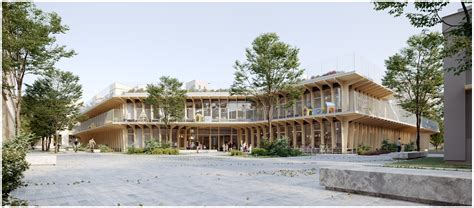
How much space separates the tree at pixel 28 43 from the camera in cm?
1878

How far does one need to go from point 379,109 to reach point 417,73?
10.1 m

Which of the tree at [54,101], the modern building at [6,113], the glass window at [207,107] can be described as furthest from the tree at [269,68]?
the tree at [54,101]

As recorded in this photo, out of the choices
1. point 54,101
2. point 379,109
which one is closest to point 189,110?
point 54,101

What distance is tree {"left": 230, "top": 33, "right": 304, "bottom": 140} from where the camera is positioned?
97.1ft

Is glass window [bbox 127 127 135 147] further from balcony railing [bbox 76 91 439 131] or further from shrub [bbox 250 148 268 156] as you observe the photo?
shrub [bbox 250 148 268 156]

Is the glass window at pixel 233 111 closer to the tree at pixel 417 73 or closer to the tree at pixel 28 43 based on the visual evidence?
the tree at pixel 417 73

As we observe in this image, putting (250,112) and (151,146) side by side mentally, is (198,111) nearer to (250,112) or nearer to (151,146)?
(250,112)

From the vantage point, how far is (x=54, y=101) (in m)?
43.6

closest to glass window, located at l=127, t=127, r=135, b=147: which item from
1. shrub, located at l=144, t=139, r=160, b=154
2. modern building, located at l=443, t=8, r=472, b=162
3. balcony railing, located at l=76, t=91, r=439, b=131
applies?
balcony railing, located at l=76, t=91, r=439, b=131

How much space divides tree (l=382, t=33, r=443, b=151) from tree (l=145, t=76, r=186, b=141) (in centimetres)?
2086

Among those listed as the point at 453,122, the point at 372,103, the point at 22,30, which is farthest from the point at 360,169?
the point at 372,103

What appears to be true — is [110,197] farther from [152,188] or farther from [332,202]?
[332,202]

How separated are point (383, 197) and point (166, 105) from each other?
33453 millimetres

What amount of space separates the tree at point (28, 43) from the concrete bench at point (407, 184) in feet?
51.5
